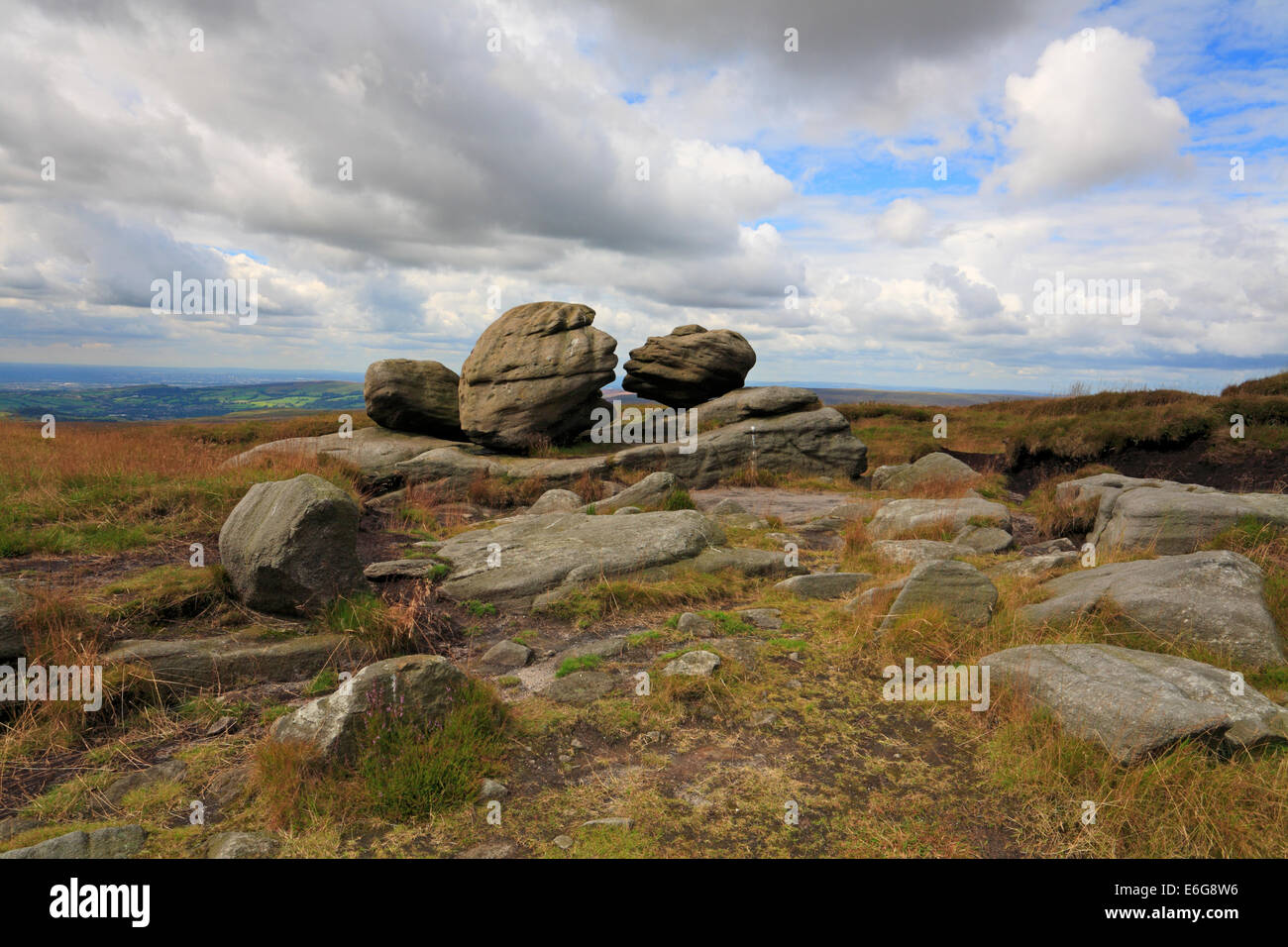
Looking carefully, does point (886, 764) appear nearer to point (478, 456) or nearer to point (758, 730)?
point (758, 730)

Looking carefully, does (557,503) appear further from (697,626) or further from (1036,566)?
(1036,566)

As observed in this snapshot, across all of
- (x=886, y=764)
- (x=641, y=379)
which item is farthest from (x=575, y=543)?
(x=641, y=379)

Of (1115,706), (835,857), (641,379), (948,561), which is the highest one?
(641,379)

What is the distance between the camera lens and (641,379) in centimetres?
2562

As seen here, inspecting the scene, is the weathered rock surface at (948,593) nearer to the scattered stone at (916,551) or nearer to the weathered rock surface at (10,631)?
the scattered stone at (916,551)

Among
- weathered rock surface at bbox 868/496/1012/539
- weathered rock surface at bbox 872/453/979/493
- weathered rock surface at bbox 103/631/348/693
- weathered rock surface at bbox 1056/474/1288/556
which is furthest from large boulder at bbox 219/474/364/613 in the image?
weathered rock surface at bbox 872/453/979/493

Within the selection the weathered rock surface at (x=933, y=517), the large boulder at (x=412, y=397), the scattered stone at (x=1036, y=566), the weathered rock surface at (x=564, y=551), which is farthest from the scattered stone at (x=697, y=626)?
the large boulder at (x=412, y=397)

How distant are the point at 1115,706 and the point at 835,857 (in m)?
2.57

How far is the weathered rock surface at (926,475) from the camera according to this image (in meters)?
19.5

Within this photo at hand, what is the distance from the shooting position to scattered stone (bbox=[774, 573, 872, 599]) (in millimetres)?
9664

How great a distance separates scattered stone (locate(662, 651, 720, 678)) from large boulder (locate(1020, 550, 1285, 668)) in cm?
369

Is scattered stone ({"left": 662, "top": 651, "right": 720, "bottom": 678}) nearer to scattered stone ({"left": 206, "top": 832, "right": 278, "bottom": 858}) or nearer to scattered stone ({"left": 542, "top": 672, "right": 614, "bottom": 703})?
scattered stone ({"left": 542, "top": 672, "right": 614, "bottom": 703})

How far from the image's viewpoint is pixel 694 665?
22.5 feet

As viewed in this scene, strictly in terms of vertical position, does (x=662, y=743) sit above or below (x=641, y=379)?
below
